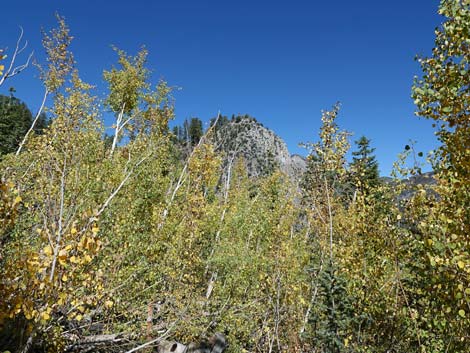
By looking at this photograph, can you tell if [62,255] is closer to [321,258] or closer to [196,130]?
[321,258]

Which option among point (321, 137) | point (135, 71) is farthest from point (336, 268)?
point (135, 71)

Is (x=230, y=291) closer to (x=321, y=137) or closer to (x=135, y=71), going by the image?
(x=321, y=137)

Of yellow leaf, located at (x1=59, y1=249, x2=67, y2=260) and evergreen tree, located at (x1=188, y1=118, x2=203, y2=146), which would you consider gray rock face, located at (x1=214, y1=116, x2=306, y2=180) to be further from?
evergreen tree, located at (x1=188, y1=118, x2=203, y2=146)

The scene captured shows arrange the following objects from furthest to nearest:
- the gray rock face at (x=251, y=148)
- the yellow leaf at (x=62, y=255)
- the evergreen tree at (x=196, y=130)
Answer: the evergreen tree at (x=196, y=130) < the gray rock face at (x=251, y=148) < the yellow leaf at (x=62, y=255)

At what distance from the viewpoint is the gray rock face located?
19.7m

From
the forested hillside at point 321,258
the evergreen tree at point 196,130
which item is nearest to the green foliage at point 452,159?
the forested hillside at point 321,258

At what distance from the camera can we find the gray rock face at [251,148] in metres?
19.7

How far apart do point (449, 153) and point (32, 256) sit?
4.82 meters

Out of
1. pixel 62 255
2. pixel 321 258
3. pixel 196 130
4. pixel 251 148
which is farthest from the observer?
pixel 196 130

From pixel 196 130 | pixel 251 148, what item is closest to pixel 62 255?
pixel 251 148

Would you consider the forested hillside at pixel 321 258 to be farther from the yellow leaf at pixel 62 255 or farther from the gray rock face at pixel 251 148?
the gray rock face at pixel 251 148

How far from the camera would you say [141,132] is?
21.1 meters

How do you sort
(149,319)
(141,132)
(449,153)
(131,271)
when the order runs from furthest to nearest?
(141,132) → (149,319) → (131,271) → (449,153)

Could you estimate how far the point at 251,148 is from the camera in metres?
78.2
